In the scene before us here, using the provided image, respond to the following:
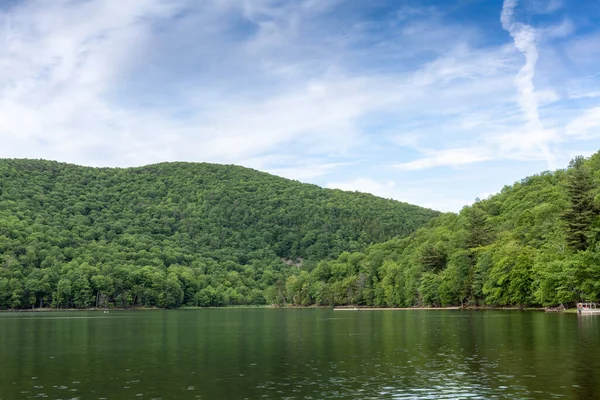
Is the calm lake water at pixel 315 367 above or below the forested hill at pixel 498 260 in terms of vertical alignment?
below

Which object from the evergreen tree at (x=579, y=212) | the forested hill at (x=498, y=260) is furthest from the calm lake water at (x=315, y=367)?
the evergreen tree at (x=579, y=212)

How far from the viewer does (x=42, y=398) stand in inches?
997

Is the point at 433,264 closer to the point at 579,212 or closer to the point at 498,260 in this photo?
the point at 498,260

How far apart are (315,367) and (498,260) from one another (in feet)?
276

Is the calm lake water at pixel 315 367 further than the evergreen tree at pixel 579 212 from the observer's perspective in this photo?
No

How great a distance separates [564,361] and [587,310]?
4908 cm

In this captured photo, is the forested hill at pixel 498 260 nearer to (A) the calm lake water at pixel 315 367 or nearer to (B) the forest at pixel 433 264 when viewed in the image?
(B) the forest at pixel 433 264

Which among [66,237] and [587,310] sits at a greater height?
[66,237]

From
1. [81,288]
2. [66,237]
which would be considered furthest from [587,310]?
[66,237]

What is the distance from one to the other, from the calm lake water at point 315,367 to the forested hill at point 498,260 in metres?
38.4

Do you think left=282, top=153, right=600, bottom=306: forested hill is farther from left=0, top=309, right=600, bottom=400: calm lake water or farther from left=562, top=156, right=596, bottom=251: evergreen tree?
left=0, top=309, right=600, bottom=400: calm lake water

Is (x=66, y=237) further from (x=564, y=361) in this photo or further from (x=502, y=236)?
(x=564, y=361)

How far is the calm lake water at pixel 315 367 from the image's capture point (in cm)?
2608

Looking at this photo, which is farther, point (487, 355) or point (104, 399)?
point (487, 355)
